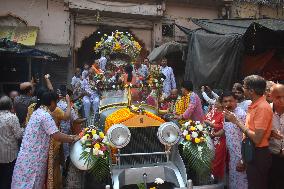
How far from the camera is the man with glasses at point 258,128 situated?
4.23m

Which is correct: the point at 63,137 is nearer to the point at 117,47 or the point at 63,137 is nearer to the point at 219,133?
the point at 219,133

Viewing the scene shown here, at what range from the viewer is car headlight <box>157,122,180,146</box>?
215 inches

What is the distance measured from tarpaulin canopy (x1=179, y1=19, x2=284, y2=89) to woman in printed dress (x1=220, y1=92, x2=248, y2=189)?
349 centimetres

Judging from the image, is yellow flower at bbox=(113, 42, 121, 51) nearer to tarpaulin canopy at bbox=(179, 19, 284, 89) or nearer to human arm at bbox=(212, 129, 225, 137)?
tarpaulin canopy at bbox=(179, 19, 284, 89)

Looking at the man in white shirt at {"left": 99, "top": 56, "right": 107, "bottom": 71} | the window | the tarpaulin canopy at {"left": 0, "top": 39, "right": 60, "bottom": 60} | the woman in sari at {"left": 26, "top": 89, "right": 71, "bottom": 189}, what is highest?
the window

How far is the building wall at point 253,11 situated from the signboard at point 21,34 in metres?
10.2

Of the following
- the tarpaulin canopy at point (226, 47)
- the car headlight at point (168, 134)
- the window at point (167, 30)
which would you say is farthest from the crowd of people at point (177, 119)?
the window at point (167, 30)

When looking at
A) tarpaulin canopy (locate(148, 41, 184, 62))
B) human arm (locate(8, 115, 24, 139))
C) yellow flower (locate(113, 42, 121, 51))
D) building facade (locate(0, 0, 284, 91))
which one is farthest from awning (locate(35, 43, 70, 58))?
human arm (locate(8, 115, 24, 139))

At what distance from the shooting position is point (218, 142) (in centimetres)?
623

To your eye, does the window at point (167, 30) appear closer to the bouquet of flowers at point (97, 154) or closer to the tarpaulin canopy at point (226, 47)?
the tarpaulin canopy at point (226, 47)

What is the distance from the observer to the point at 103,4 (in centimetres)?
1661

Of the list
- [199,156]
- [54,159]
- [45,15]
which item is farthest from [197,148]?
[45,15]

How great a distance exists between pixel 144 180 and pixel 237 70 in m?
5.07

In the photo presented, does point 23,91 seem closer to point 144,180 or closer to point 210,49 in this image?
point 144,180
